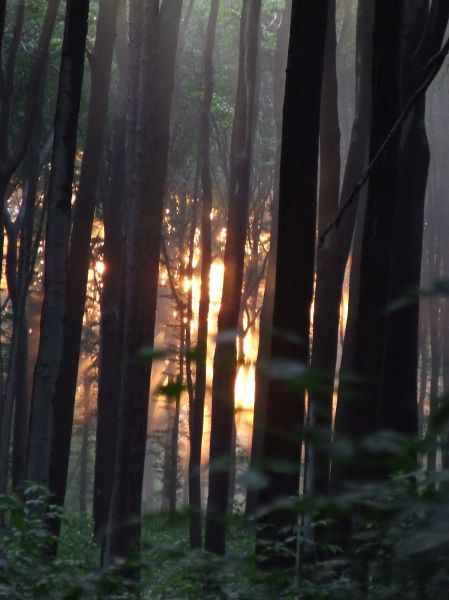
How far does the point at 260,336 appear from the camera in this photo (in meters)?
2.40

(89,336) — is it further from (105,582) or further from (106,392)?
(105,582)

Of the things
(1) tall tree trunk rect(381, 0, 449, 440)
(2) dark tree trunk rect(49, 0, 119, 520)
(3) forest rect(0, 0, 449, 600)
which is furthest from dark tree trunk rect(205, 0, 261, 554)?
(1) tall tree trunk rect(381, 0, 449, 440)

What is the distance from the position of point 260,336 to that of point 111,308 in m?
18.6

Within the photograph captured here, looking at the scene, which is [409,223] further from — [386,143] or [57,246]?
[386,143]

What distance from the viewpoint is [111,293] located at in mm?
20672

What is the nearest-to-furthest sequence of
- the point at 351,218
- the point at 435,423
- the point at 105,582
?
the point at 435,423
the point at 105,582
the point at 351,218

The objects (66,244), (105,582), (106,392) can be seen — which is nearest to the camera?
(105,582)

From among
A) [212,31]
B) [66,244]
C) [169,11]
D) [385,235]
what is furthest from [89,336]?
[385,235]

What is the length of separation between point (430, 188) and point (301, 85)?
32.2 meters

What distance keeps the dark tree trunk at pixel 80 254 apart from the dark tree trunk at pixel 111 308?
9.09ft

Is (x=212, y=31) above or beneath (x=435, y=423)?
above

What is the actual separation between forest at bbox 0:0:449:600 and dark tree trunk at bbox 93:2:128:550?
0.06 m

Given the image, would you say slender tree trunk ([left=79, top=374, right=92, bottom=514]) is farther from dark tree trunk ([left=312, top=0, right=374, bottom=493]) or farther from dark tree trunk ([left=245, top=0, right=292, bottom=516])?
dark tree trunk ([left=312, top=0, right=374, bottom=493])

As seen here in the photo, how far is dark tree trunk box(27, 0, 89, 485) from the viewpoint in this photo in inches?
443
